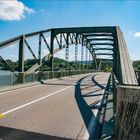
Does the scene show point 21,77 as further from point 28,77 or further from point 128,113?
point 128,113

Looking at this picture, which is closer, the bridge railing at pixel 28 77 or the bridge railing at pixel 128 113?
the bridge railing at pixel 128 113

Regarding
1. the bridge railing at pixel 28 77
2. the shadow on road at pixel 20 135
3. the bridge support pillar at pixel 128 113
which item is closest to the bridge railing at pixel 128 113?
the bridge support pillar at pixel 128 113

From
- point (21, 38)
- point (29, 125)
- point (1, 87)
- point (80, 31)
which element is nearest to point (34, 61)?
point (21, 38)

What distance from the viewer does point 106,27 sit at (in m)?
34.5

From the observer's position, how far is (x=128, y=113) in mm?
4930

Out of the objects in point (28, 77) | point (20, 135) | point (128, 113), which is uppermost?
point (28, 77)

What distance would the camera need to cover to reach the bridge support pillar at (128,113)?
15.8 feet

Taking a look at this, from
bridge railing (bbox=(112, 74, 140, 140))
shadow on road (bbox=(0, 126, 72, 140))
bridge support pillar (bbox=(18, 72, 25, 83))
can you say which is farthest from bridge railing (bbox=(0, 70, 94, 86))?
bridge railing (bbox=(112, 74, 140, 140))

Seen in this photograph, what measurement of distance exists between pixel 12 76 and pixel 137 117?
13.2 meters

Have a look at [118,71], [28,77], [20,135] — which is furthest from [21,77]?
[20,135]

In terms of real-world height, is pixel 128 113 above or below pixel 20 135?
above

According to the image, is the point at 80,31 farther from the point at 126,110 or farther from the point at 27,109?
the point at 126,110

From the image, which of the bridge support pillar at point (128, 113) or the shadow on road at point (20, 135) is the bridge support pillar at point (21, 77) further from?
the bridge support pillar at point (128, 113)

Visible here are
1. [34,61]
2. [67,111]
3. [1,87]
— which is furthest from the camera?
[34,61]
